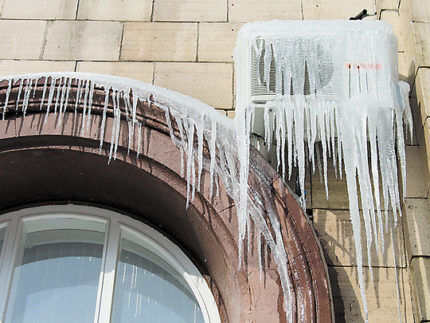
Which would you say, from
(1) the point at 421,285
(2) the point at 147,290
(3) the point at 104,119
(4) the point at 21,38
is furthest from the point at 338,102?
(4) the point at 21,38

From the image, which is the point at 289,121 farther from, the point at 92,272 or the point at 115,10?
the point at 115,10

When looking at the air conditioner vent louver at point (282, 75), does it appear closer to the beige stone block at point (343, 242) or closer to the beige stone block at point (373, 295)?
the beige stone block at point (343, 242)

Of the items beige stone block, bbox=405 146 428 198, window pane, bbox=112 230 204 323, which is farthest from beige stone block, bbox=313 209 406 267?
window pane, bbox=112 230 204 323

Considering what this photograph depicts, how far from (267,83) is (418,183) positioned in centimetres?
110

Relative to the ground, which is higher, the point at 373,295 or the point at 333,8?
the point at 333,8

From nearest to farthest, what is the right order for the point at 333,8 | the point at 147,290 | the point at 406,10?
the point at 147,290 < the point at 406,10 < the point at 333,8

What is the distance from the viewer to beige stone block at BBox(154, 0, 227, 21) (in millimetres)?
5656

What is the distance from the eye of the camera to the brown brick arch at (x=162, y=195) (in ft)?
14.2

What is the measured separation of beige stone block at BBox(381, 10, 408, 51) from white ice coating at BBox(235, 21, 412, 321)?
1.58 feet

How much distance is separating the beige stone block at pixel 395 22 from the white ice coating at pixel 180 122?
1.42 metres

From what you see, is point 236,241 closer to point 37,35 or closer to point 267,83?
point 267,83

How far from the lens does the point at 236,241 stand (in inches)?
176

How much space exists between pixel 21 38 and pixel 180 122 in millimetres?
1557

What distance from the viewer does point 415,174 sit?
4840 mm
